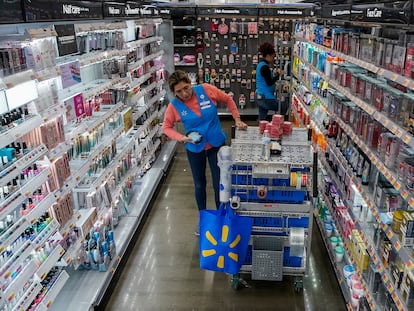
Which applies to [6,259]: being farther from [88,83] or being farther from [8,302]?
[88,83]

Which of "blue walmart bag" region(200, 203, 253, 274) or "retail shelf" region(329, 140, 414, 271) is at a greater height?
"retail shelf" region(329, 140, 414, 271)

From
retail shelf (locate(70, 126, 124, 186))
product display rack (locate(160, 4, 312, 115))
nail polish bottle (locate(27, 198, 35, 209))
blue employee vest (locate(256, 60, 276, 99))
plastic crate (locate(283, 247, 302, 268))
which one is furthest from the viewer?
product display rack (locate(160, 4, 312, 115))

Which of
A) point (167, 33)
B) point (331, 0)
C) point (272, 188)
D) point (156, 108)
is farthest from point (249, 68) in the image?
point (272, 188)

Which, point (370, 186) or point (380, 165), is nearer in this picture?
point (380, 165)

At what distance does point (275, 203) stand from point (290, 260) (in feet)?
2.10

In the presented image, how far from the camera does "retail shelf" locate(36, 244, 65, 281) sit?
2.83 metres

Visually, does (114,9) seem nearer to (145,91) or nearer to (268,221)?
(145,91)

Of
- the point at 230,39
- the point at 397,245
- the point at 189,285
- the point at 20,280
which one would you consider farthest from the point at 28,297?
the point at 230,39

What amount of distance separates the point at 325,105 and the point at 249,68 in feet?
16.8

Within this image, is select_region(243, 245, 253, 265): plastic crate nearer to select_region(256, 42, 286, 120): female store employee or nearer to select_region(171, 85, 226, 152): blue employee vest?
select_region(171, 85, 226, 152): blue employee vest

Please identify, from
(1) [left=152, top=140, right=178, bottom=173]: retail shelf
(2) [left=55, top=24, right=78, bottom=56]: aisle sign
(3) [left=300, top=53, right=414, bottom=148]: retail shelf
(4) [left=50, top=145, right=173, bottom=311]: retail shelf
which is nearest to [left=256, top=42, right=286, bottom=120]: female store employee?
(1) [left=152, top=140, right=178, bottom=173]: retail shelf

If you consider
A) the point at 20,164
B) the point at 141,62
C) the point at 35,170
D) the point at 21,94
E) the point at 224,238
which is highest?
the point at 21,94

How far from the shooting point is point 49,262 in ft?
9.59

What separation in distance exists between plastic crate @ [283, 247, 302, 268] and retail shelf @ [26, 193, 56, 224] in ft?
6.76
